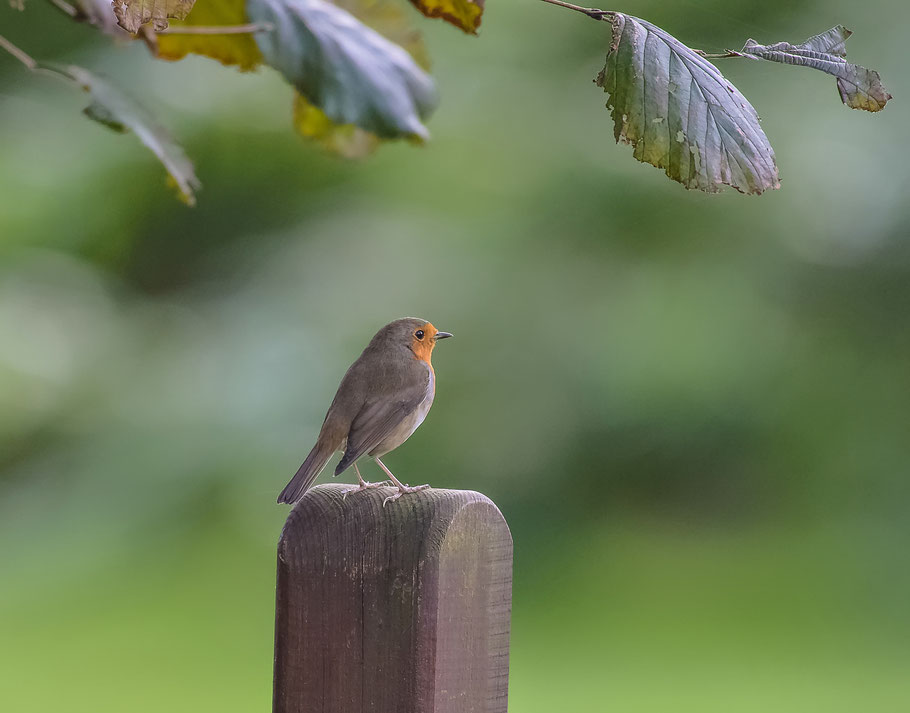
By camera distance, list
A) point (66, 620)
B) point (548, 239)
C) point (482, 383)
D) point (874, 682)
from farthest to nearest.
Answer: point (548, 239) → point (482, 383) → point (66, 620) → point (874, 682)

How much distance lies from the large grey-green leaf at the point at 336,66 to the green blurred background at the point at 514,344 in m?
3.77

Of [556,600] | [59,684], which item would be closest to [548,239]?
[556,600]

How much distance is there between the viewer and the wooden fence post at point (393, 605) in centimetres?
119

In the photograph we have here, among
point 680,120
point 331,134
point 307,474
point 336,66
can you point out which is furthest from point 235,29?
point 680,120

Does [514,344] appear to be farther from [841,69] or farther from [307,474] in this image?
[841,69]

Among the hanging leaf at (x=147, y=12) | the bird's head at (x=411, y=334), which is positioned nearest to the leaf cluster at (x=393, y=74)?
the hanging leaf at (x=147, y=12)

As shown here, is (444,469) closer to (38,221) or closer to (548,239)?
(548,239)

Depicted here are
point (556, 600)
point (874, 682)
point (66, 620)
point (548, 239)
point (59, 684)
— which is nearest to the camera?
point (59, 684)

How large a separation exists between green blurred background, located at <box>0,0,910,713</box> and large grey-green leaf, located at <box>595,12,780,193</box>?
425cm

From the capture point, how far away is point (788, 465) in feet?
20.9

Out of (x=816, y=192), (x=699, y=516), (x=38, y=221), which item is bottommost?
(x=699, y=516)

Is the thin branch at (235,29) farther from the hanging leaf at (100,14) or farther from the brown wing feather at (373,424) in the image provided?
the brown wing feather at (373,424)

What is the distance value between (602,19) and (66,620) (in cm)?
485

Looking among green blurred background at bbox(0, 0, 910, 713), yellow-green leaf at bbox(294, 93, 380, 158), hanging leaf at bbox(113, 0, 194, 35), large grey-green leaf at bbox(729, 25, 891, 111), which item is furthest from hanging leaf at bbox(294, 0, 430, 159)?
green blurred background at bbox(0, 0, 910, 713)
